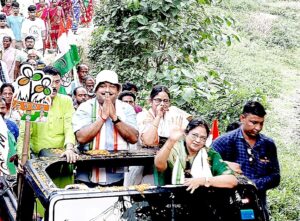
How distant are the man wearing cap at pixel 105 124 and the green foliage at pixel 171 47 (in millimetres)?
2613

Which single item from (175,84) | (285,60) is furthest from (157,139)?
(285,60)

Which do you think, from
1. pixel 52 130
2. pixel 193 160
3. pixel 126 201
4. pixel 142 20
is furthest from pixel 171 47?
pixel 126 201

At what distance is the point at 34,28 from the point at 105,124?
283 inches

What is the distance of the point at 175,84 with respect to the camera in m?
7.67

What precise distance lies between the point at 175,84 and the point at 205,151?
3.75 metres

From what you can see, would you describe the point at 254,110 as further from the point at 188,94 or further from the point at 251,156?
the point at 188,94

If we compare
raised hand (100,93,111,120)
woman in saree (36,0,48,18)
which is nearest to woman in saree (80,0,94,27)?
woman in saree (36,0,48,18)

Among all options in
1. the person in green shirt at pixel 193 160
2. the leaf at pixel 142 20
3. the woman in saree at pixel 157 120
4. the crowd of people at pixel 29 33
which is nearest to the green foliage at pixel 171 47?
the leaf at pixel 142 20

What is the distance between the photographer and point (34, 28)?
37.4 feet

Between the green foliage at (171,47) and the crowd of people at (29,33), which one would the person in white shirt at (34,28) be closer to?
A: the crowd of people at (29,33)

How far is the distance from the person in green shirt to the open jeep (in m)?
→ 0.07

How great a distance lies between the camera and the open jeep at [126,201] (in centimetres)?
328

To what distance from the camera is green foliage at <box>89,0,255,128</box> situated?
25.6ft

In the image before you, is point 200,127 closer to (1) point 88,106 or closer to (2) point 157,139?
(2) point 157,139
